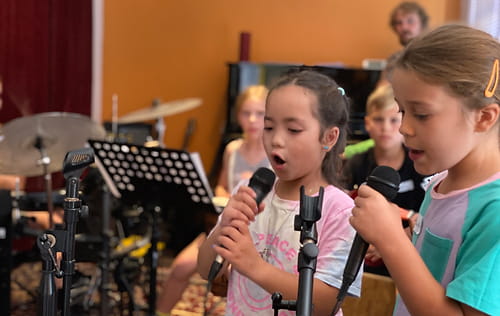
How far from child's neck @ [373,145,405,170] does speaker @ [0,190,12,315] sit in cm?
156

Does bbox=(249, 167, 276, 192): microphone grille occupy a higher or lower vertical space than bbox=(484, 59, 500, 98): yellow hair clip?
lower

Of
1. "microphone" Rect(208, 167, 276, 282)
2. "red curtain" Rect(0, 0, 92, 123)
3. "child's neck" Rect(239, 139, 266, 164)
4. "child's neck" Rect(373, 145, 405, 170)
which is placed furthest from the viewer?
"red curtain" Rect(0, 0, 92, 123)

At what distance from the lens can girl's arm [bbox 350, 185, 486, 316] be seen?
35.4 inches

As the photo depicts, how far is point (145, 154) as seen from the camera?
231 cm

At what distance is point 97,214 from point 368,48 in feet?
9.65

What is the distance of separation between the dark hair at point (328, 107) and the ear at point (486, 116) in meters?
0.45

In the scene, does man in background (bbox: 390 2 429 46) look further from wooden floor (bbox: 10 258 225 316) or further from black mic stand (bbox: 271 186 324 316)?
black mic stand (bbox: 271 186 324 316)

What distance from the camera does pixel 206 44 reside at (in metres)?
5.14

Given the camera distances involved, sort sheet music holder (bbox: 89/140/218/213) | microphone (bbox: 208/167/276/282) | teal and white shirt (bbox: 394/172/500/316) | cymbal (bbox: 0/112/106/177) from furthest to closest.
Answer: cymbal (bbox: 0/112/106/177), sheet music holder (bbox: 89/140/218/213), microphone (bbox: 208/167/276/282), teal and white shirt (bbox: 394/172/500/316)

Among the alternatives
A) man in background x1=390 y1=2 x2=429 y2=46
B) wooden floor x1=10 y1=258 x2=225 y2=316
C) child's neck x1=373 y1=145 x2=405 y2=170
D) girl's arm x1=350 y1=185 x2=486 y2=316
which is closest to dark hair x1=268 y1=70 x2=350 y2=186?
girl's arm x1=350 y1=185 x2=486 y2=316

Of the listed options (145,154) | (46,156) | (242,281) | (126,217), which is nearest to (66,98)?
(126,217)

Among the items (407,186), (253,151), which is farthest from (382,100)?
(253,151)

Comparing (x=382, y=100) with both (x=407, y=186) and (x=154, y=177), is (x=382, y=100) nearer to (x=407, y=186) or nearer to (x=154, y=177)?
(x=407, y=186)

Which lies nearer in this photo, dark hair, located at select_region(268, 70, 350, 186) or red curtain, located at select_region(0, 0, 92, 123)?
dark hair, located at select_region(268, 70, 350, 186)
